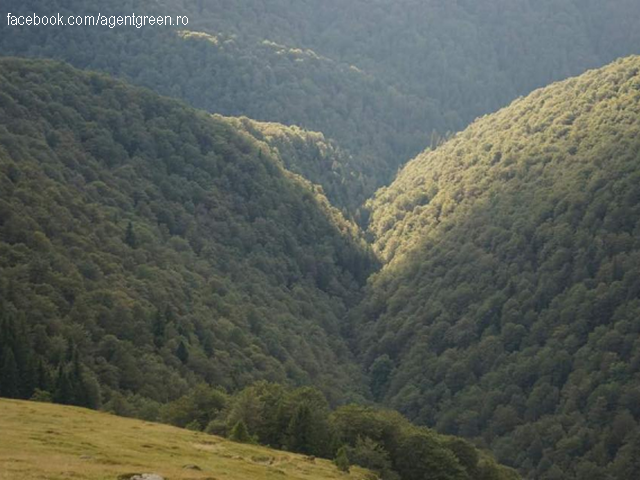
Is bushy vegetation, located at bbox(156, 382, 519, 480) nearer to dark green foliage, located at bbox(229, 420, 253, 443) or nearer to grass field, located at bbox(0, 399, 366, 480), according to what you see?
dark green foliage, located at bbox(229, 420, 253, 443)

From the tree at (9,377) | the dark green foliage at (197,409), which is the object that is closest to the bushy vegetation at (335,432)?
the dark green foliage at (197,409)

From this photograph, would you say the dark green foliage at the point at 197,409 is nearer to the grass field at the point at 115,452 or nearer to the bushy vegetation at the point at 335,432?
the bushy vegetation at the point at 335,432

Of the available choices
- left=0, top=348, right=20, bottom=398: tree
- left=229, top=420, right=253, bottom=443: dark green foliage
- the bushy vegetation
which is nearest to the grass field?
left=229, top=420, right=253, bottom=443: dark green foliage

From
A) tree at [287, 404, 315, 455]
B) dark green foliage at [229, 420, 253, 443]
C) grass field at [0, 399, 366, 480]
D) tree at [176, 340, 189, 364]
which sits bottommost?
grass field at [0, 399, 366, 480]

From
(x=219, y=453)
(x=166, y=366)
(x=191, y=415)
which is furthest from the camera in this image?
(x=166, y=366)

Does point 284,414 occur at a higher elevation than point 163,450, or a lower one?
higher

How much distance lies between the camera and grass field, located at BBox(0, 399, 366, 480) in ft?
229

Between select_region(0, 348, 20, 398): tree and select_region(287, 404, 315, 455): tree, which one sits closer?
select_region(287, 404, 315, 455): tree

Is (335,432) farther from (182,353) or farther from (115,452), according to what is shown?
(182,353)

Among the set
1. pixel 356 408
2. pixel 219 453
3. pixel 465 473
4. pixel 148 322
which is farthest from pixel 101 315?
pixel 219 453

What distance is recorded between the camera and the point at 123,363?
564ft

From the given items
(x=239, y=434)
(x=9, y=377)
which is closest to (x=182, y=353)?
(x=9, y=377)

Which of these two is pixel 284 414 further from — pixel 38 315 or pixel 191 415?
pixel 38 315

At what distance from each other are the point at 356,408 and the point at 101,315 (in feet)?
227
